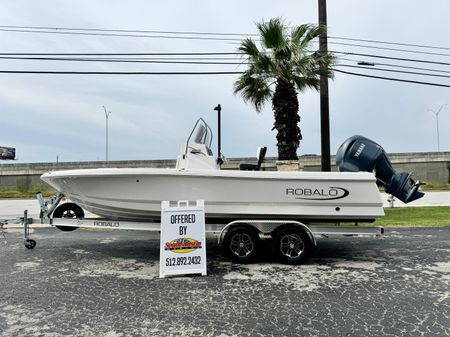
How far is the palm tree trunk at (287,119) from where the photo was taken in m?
10.7

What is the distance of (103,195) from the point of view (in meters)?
5.22

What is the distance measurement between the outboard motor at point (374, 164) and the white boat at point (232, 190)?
0.45 meters

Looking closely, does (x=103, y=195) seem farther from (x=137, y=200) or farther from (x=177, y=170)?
(x=177, y=170)

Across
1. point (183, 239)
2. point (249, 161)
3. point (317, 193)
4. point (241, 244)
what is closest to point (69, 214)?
point (183, 239)

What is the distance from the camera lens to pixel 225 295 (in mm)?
3844

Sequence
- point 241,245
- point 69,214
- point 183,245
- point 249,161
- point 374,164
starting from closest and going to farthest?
1. point 183,245
2. point 241,245
3. point 374,164
4. point 69,214
5. point 249,161

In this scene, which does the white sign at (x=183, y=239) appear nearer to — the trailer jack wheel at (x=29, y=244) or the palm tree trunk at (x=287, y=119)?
the trailer jack wheel at (x=29, y=244)

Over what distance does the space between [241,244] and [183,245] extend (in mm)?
920

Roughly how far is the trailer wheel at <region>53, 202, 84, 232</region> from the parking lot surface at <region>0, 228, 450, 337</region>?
608mm

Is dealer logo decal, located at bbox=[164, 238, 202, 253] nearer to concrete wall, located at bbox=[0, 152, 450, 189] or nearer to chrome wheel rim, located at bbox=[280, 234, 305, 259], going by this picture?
chrome wheel rim, located at bbox=[280, 234, 305, 259]

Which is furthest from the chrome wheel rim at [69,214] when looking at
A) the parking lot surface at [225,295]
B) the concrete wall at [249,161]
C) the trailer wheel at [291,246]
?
the concrete wall at [249,161]

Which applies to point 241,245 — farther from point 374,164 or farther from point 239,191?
point 374,164

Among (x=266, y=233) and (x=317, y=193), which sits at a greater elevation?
(x=317, y=193)

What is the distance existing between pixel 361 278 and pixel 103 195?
3.78 metres
